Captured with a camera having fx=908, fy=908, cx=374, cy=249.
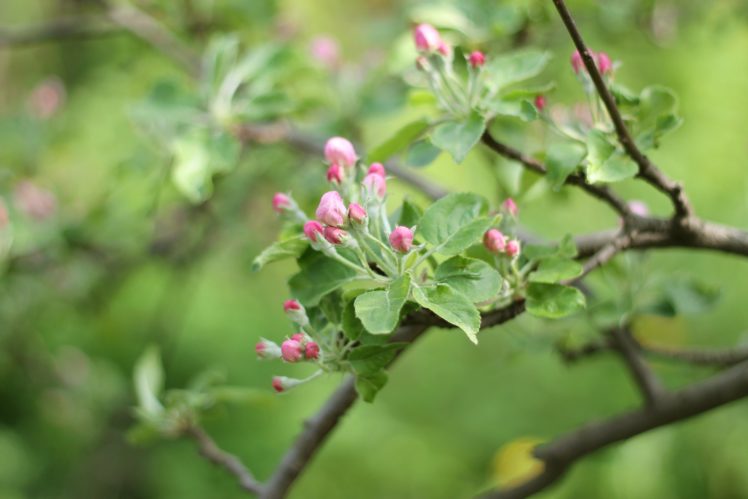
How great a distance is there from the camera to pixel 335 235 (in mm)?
738

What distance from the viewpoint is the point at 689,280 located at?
3.93ft

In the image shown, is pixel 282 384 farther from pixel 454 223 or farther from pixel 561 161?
pixel 561 161

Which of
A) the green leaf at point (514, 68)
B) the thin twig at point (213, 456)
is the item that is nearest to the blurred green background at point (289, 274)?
the thin twig at point (213, 456)

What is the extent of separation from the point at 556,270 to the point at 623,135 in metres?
0.14

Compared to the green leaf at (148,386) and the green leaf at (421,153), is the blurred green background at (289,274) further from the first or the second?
the green leaf at (421,153)

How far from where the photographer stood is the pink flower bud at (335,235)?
0.74 metres

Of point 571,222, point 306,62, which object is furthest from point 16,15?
point 306,62

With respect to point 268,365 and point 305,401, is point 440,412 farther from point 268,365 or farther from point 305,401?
point 268,365

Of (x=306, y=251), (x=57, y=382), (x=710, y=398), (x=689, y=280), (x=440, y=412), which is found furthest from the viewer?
(x=440, y=412)

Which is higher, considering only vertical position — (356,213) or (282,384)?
(356,213)

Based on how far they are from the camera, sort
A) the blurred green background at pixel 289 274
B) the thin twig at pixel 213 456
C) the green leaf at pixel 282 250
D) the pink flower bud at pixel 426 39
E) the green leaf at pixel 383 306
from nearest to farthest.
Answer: the green leaf at pixel 383 306 → the green leaf at pixel 282 250 → the pink flower bud at pixel 426 39 → the thin twig at pixel 213 456 → the blurred green background at pixel 289 274

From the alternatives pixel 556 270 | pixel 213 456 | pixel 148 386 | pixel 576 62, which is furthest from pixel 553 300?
pixel 148 386

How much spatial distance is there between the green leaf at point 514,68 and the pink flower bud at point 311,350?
35 centimetres

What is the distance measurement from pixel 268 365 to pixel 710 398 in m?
2.48
